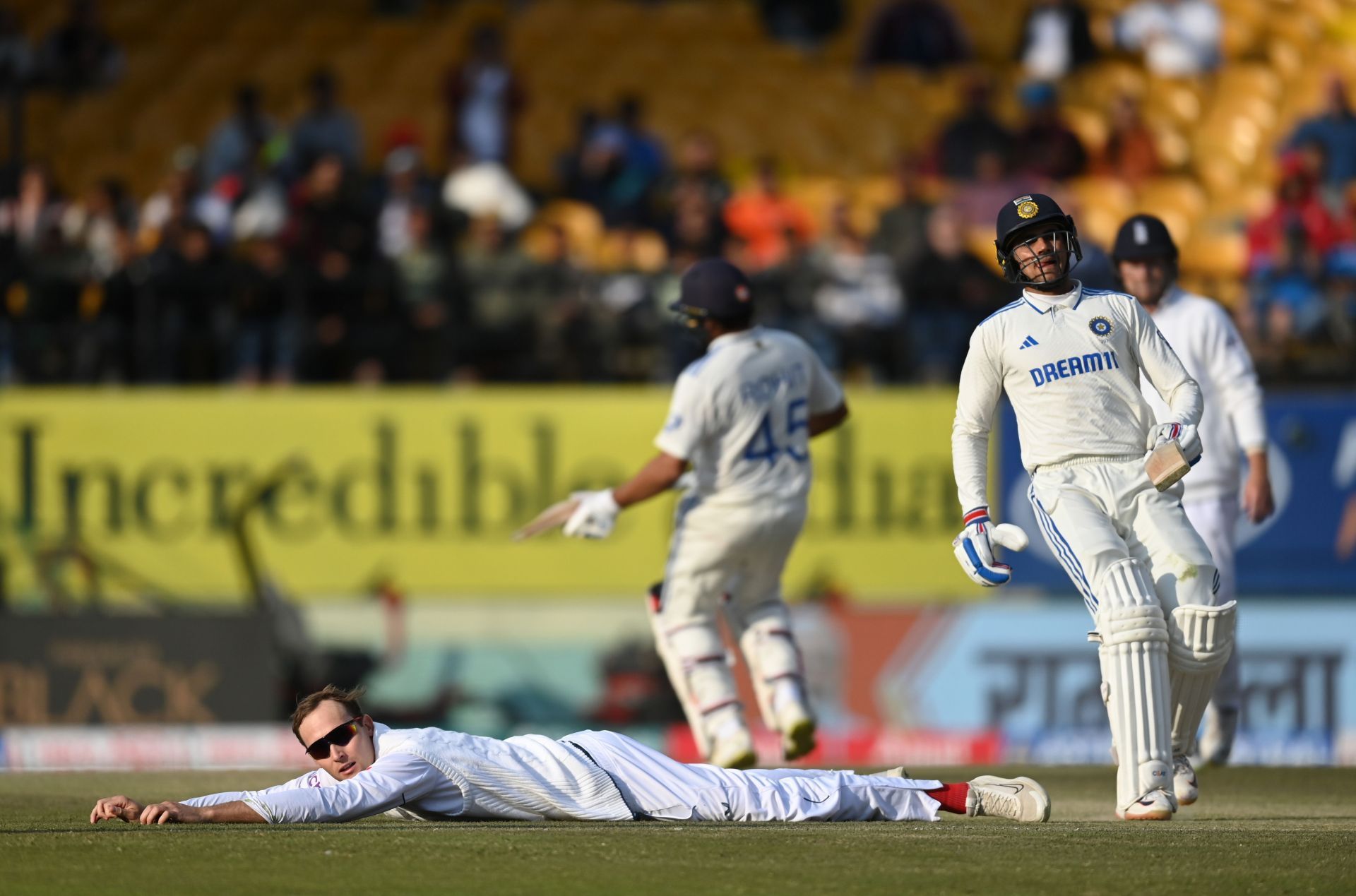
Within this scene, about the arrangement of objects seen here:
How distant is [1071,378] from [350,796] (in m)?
2.69

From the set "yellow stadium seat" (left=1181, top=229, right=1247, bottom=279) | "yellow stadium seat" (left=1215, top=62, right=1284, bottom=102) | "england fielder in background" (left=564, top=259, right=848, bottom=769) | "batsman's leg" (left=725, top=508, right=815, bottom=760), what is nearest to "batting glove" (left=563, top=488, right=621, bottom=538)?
"england fielder in background" (left=564, top=259, right=848, bottom=769)

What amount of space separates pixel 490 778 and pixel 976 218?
37.0 feet

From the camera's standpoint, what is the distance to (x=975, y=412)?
7.25 metres

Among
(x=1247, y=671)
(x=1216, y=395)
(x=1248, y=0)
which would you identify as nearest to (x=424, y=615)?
(x=1247, y=671)

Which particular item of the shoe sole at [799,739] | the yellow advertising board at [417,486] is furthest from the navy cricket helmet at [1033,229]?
the yellow advertising board at [417,486]

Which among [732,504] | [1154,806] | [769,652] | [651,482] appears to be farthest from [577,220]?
[1154,806]

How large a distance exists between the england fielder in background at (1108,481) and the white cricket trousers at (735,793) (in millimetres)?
752

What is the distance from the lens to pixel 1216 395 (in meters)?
9.10

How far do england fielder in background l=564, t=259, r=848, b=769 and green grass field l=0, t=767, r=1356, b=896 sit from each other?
2.40 m

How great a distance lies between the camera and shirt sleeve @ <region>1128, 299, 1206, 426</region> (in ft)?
23.2

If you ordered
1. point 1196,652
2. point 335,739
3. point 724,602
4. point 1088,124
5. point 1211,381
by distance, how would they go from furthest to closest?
point 1088,124
point 724,602
point 1211,381
point 1196,652
point 335,739

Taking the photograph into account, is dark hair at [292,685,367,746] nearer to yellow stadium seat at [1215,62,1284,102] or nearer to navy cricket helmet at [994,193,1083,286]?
navy cricket helmet at [994,193,1083,286]

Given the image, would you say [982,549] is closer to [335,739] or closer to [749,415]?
[335,739]

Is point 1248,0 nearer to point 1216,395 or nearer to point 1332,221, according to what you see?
point 1332,221
